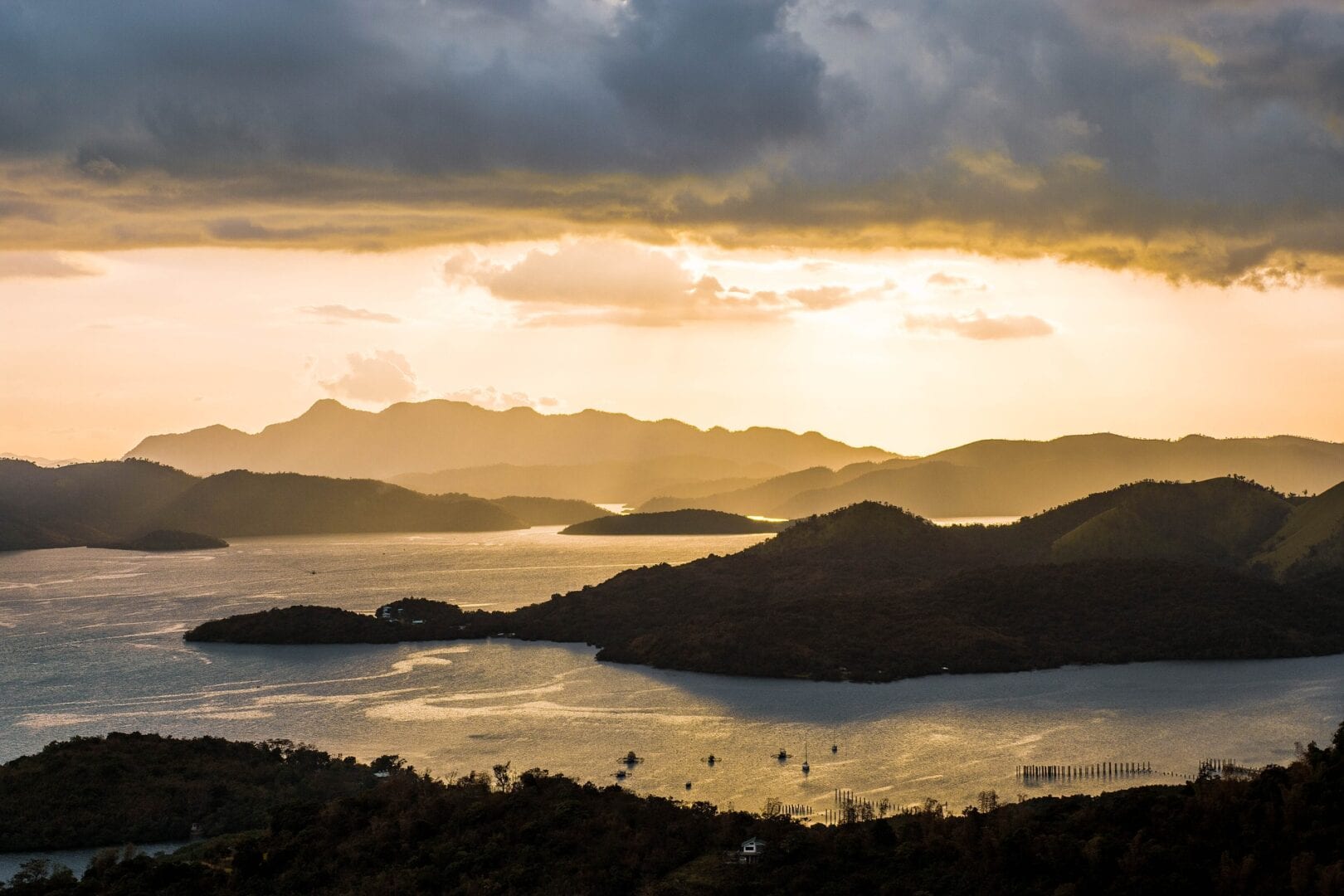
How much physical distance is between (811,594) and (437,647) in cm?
3569

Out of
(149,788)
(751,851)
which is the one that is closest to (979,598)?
(149,788)

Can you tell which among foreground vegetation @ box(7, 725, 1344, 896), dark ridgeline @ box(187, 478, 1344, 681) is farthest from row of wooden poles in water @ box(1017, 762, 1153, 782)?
dark ridgeline @ box(187, 478, 1344, 681)

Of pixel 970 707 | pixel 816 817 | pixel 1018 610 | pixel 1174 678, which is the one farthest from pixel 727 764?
pixel 1018 610

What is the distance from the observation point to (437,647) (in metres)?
128

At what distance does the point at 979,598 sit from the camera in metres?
126

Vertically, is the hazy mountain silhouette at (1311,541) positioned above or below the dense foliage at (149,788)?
above

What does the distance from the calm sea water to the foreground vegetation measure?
16.3m

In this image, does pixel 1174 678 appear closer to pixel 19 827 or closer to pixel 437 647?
pixel 437 647

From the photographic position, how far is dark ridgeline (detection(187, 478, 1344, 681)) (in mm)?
112375

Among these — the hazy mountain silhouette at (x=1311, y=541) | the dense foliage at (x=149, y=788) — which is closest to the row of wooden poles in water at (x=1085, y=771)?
the dense foliage at (x=149, y=788)

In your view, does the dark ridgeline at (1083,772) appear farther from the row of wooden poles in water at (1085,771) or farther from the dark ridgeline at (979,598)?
the dark ridgeline at (979,598)

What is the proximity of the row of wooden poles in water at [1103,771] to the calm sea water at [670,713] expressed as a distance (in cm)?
92

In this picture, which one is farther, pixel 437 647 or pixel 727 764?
pixel 437 647

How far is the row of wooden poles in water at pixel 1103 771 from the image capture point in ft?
231
